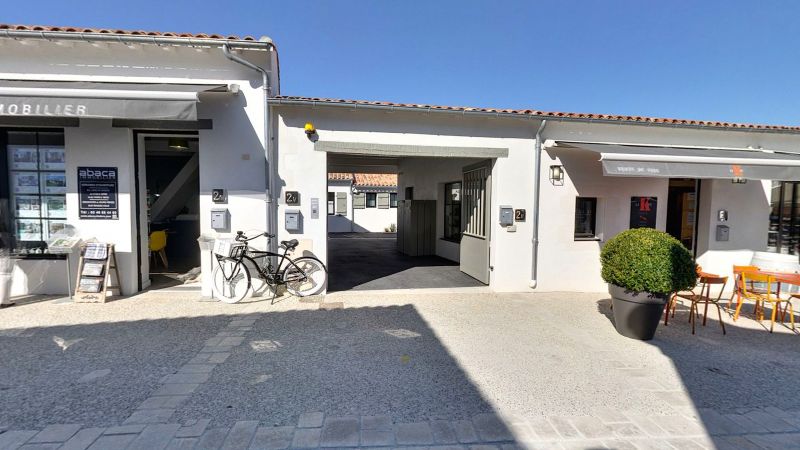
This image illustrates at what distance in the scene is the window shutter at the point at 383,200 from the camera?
23.0 m

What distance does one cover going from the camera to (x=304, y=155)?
6.39 meters

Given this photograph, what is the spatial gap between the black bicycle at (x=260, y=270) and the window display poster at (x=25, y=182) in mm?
3457

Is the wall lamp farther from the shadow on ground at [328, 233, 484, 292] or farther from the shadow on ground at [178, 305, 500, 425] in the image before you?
the shadow on ground at [178, 305, 500, 425]

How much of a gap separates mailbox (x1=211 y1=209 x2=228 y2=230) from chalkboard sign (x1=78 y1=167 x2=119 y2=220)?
63.0 inches

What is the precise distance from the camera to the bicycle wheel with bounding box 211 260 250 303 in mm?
6133

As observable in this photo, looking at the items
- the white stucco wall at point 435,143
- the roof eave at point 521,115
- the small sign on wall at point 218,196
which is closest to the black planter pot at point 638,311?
the white stucco wall at point 435,143

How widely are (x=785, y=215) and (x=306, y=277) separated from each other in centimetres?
1043

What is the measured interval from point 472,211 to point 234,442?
23.0ft

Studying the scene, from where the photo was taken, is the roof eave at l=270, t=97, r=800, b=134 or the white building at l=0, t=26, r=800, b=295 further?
the roof eave at l=270, t=97, r=800, b=134

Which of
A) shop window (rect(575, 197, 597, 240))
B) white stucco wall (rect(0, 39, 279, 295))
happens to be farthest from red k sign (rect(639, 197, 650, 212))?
white stucco wall (rect(0, 39, 279, 295))

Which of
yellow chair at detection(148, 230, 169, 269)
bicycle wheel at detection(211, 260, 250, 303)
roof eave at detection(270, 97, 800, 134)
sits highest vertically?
roof eave at detection(270, 97, 800, 134)

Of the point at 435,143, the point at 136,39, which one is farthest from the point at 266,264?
the point at 136,39

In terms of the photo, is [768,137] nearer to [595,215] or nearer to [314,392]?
[595,215]

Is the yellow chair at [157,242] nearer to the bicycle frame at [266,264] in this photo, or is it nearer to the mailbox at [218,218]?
the mailbox at [218,218]
